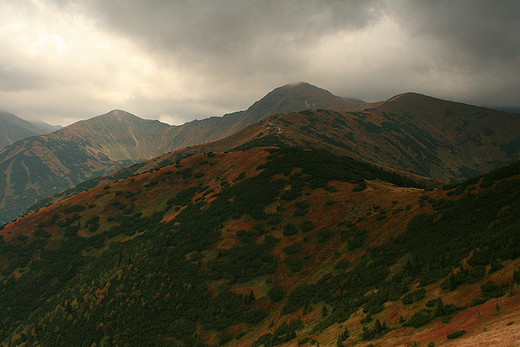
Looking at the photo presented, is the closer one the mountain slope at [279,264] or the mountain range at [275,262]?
the mountain range at [275,262]

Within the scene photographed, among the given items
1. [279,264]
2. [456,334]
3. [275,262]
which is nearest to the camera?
[456,334]

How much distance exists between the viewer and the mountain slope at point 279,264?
16.2 meters

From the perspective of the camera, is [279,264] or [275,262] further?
[275,262]

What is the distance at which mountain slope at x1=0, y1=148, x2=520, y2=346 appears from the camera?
1620cm

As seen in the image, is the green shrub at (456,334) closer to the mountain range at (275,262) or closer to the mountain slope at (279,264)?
the mountain range at (275,262)

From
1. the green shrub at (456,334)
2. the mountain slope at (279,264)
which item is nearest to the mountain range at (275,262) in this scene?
the green shrub at (456,334)

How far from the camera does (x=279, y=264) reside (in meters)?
33.3

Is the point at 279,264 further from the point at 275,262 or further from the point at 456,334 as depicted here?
the point at 456,334

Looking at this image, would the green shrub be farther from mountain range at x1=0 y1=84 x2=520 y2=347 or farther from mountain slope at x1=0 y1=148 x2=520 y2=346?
mountain slope at x1=0 y1=148 x2=520 y2=346

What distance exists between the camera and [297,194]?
4484cm

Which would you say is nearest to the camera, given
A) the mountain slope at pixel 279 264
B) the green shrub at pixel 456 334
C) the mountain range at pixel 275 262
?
the green shrub at pixel 456 334

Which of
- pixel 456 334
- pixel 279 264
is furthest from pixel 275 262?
pixel 456 334

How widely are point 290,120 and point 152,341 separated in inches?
5859

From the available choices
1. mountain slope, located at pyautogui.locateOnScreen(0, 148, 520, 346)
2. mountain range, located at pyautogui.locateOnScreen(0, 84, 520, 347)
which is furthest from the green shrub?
mountain slope, located at pyautogui.locateOnScreen(0, 148, 520, 346)
